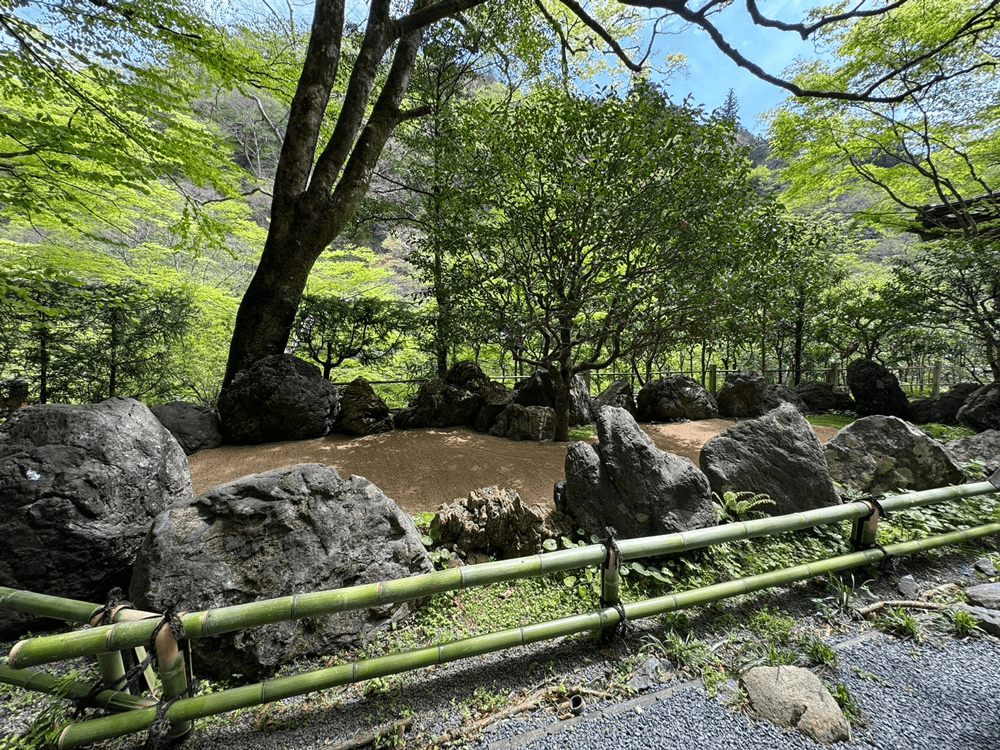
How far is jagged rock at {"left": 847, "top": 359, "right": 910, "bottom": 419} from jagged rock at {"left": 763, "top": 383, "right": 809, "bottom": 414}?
3.39ft

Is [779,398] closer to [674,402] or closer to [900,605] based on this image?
[674,402]

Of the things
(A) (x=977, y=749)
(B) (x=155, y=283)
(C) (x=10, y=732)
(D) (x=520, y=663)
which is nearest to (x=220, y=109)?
(B) (x=155, y=283)

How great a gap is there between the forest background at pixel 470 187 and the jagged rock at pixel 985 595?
3812 millimetres

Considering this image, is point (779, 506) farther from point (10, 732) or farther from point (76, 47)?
point (76, 47)

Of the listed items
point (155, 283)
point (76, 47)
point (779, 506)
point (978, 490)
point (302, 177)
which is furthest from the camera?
point (155, 283)

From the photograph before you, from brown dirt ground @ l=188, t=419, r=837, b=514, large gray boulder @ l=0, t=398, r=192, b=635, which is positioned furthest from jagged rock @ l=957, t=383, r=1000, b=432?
large gray boulder @ l=0, t=398, r=192, b=635

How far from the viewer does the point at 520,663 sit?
78.1 inches

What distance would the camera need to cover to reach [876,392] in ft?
28.8

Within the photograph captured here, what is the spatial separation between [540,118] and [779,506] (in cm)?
502

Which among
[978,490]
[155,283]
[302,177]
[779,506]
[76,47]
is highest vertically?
[76,47]

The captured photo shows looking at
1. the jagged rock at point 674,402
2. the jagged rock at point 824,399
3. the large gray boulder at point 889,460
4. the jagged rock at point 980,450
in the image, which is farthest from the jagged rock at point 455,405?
the jagged rock at point 824,399

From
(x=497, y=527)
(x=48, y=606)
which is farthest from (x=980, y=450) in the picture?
(x=48, y=606)

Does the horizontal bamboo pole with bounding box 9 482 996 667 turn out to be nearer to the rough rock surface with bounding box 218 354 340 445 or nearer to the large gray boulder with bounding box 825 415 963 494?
the large gray boulder with bounding box 825 415 963 494

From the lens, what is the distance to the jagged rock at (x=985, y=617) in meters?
2.17
